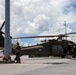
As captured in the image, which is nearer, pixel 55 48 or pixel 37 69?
pixel 37 69

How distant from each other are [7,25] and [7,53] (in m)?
2.76

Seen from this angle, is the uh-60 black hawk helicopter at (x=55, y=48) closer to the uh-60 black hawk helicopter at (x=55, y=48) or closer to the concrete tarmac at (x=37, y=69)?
the uh-60 black hawk helicopter at (x=55, y=48)

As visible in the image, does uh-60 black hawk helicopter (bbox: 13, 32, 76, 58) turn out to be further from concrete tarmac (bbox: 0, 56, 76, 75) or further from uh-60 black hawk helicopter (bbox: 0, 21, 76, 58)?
concrete tarmac (bbox: 0, 56, 76, 75)

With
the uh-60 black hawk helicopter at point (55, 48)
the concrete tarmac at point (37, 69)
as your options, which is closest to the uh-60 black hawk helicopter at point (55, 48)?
the uh-60 black hawk helicopter at point (55, 48)

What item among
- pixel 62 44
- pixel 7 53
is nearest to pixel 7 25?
pixel 7 53

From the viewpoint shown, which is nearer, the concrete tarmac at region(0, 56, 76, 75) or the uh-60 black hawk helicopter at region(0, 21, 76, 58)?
the concrete tarmac at region(0, 56, 76, 75)

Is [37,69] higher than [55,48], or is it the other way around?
[55,48]

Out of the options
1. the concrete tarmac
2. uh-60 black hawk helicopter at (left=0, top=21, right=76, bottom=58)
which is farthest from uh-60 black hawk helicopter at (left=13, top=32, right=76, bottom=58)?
the concrete tarmac

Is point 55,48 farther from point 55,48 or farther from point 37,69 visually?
point 37,69

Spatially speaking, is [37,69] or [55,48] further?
[55,48]

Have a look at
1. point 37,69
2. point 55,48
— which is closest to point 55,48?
point 55,48

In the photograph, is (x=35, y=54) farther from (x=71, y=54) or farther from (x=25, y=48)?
(x=71, y=54)

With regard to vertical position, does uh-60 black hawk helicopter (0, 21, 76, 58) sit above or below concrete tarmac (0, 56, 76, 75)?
above

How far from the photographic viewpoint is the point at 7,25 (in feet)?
98.8
